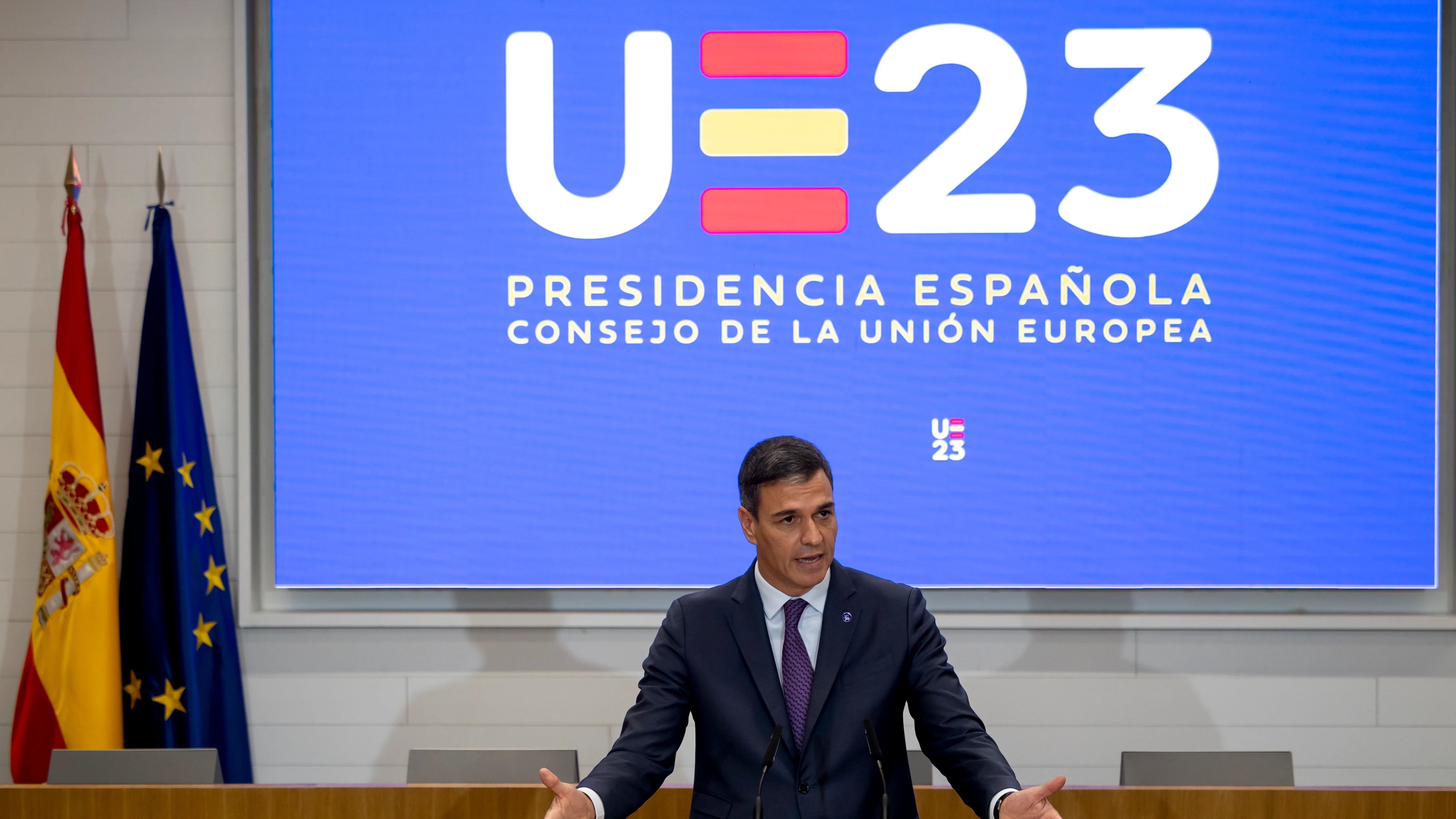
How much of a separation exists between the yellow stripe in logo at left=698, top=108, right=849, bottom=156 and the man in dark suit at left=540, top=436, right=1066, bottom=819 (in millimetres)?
1714

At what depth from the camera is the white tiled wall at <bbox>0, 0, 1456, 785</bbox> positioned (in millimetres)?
3482

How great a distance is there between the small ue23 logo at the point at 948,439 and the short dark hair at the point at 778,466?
1.52 meters

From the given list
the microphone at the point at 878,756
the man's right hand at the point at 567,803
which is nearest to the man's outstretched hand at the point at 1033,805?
the man's right hand at the point at 567,803

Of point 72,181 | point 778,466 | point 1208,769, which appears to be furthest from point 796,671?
point 72,181

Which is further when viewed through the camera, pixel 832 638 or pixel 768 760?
pixel 832 638

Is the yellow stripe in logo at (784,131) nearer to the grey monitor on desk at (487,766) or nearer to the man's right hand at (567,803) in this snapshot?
the grey monitor on desk at (487,766)

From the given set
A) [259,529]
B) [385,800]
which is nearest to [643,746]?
[385,800]

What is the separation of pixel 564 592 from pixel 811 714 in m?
1.75

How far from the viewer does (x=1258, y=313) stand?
3424 millimetres

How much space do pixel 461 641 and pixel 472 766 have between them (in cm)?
85

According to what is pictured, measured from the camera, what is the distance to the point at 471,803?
2117 mm

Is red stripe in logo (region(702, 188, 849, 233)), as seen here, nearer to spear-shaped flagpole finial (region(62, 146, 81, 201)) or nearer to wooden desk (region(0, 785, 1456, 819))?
wooden desk (region(0, 785, 1456, 819))

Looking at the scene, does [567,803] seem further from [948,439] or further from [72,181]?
[72,181]

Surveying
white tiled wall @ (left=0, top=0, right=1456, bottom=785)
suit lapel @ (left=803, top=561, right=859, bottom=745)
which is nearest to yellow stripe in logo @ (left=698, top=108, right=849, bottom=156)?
white tiled wall @ (left=0, top=0, right=1456, bottom=785)
